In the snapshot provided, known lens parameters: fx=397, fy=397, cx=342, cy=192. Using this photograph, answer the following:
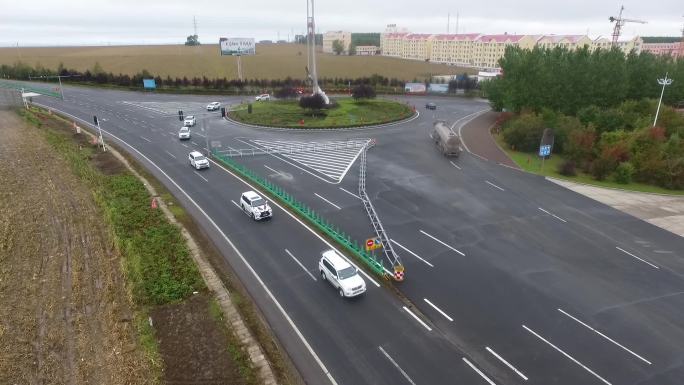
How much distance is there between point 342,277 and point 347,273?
0.38 meters

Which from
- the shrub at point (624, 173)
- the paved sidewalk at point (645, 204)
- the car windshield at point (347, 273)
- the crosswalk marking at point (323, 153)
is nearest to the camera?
the car windshield at point (347, 273)

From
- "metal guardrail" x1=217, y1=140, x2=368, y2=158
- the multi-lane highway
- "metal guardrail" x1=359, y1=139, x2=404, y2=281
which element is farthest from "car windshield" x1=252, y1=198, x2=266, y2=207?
"metal guardrail" x1=217, y1=140, x2=368, y2=158

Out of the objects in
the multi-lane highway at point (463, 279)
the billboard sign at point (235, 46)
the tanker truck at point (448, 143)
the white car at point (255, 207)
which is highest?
the billboard sign at point (235, 46)

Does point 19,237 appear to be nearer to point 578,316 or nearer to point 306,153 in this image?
point 306,153

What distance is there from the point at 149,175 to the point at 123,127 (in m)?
29.1

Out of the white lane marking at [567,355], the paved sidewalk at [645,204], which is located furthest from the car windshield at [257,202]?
the paved sidewalk at [645,204]

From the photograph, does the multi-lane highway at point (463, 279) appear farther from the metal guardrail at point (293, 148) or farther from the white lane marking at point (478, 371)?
the metal guardrail at point (293, 148)

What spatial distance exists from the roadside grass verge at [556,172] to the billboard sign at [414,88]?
5524 cm

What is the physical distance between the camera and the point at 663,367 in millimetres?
18125

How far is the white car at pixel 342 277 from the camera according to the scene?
22.2 m

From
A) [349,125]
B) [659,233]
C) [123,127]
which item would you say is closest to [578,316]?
[659,233]

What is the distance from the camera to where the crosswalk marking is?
4531 cm

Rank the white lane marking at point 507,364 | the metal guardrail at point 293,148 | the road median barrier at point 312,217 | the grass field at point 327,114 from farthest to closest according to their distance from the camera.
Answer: the grass field at point 327,114, the metal guardrail at point 293,148, the road median barrier at point 312,217, the white lane marking at point 507,364

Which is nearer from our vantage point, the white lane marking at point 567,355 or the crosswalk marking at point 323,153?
the white lane marking at point 567,355
